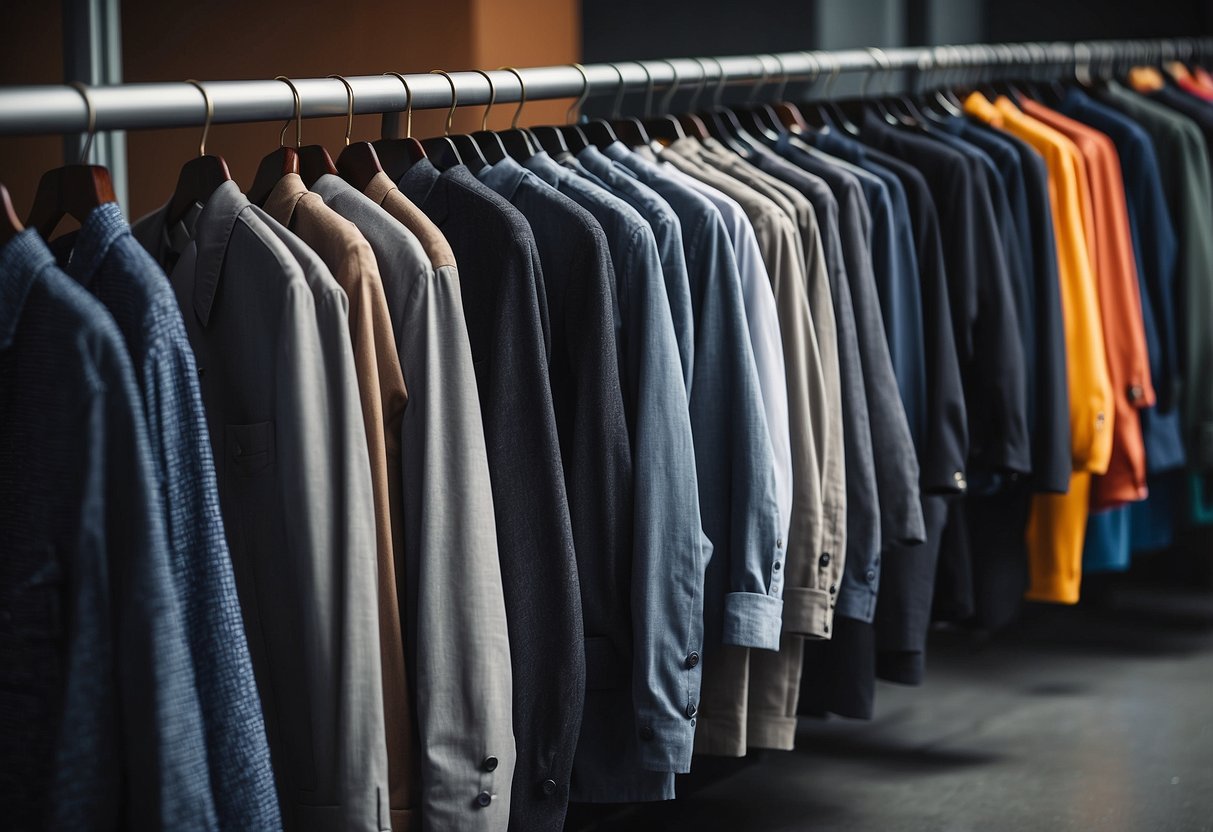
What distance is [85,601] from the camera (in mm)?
1258

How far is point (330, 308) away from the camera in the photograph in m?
1.46

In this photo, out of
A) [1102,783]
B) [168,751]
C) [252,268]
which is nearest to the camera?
[168,751]

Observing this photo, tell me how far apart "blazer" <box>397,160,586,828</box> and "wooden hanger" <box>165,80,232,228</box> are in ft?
1.11

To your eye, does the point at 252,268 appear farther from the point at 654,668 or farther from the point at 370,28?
the point at 370,28

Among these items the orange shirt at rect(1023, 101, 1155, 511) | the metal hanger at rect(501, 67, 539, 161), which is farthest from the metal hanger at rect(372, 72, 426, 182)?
the orange shirt at rect(1023, 101, 1155, 511)

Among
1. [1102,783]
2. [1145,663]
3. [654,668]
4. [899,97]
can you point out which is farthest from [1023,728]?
[654,668]

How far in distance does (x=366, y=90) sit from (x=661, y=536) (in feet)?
2.25

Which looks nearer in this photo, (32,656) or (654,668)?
(32,656)

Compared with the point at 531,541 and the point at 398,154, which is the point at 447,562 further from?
the point at 398,154

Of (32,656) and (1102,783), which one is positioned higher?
(32,656)

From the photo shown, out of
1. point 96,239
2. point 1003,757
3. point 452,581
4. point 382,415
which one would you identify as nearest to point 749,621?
point 452,581

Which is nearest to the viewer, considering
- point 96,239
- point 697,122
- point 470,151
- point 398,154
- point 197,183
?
point 96,239

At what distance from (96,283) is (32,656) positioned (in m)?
0.37

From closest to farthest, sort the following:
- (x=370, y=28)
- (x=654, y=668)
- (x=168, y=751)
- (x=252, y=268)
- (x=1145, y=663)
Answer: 1. (x=168, y=751)
2. (x=252, y=268)
3. (x=654, y=668)
4. (x=370, y=28)
5. (x=1145, y=663)
